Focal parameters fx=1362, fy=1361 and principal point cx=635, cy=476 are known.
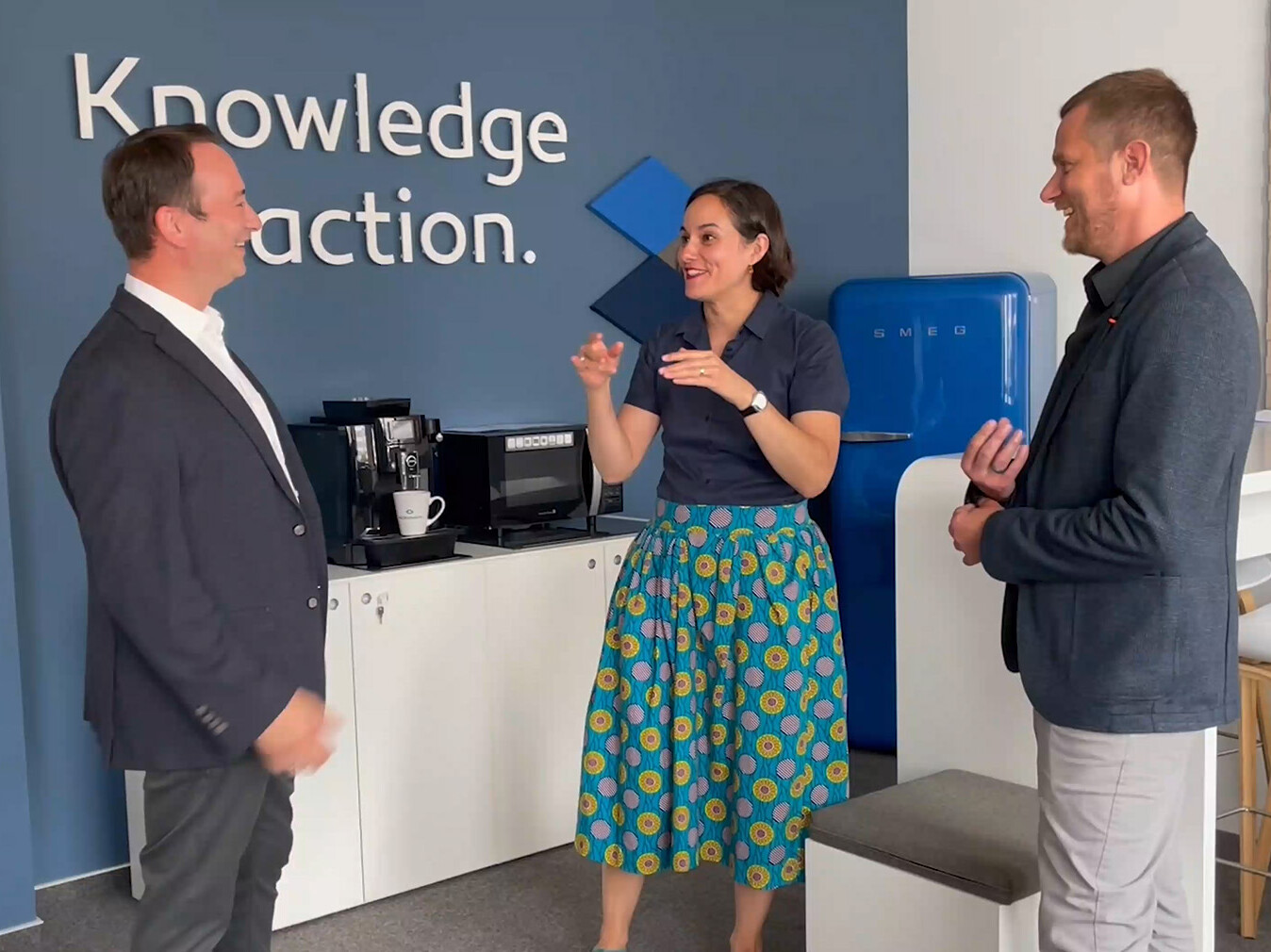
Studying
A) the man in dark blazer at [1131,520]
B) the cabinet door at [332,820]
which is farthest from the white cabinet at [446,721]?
the man in dark blazer at [1131,520]

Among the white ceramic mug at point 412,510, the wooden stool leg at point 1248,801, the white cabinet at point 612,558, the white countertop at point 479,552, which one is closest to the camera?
the wooden stool leg at point 1248,801

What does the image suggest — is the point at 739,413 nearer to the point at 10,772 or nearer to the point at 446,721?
the point at 446,721

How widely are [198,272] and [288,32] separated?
5.54 ft

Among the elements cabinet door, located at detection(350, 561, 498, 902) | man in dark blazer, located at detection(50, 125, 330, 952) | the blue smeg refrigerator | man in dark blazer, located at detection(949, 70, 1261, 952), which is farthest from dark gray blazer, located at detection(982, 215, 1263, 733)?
the blue smeg refrigerator

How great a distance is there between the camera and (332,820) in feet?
9.84

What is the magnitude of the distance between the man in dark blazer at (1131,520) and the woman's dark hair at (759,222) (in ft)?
2.60

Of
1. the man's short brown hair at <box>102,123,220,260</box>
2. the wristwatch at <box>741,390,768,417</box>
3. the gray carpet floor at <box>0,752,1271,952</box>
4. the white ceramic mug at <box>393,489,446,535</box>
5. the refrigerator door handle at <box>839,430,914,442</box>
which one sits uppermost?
the man's short brown hair at <box>102,123,220,260</box>

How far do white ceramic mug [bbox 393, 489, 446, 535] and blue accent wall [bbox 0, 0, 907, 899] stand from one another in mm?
449

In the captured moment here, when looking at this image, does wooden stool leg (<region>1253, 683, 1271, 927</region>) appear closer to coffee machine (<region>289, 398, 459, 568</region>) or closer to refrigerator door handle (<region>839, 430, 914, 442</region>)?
Result: refrigerator door handle (<region>839, 430, 914, 442</region>)

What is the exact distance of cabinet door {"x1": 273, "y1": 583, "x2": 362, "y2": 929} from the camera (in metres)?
2.95

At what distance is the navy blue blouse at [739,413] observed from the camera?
2.47 metres

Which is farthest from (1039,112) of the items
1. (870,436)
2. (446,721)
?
(446,721)

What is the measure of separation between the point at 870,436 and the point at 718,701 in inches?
69.2

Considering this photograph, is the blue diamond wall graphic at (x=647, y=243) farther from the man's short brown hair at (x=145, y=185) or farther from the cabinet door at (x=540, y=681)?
the man's short brown hair at (x=145, y=185)
